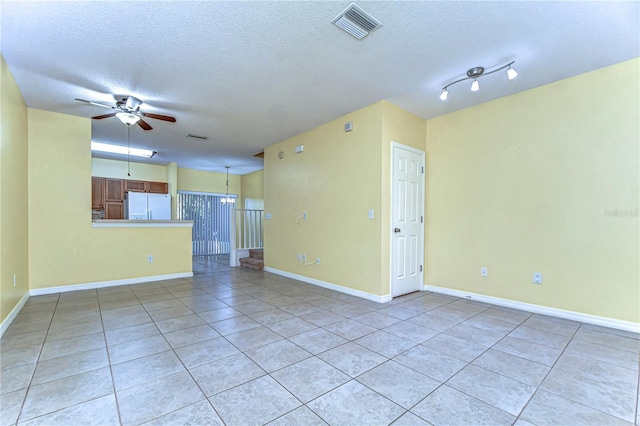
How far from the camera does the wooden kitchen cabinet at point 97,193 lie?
6438 millimetres

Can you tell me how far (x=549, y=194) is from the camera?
3.21 m

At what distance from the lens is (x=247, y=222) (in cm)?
759

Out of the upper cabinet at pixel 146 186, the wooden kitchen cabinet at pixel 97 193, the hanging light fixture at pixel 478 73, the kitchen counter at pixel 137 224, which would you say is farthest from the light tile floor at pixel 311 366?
the upper cabinet at pixel 146 186

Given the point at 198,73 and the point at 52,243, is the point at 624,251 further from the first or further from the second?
the point at 52,243

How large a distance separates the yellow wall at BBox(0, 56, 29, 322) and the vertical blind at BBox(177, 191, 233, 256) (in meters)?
4.43

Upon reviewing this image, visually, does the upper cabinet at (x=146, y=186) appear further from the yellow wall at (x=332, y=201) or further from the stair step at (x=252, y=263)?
the yellow wall at (x=332, y=201)

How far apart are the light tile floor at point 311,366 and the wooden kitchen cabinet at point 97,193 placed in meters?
3.58

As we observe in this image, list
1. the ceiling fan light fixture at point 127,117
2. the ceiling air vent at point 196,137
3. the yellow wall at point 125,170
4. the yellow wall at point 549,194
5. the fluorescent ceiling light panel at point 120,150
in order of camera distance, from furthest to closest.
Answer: the yellow wall at point 125,170
the fluorescent ceiling light panel at point 120,150
the ceiling air vent at point 196,137
the ceiling fan light fixture at point 127,117
the yellow wall at point 549,194

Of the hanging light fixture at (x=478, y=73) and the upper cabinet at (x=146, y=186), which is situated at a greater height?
the hanging light fixture at (x=478, y=73)

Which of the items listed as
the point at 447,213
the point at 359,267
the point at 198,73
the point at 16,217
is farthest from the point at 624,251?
the point at 16,217

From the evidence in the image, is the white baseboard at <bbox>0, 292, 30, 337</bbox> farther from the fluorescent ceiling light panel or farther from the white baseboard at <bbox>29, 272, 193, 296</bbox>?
the fluorescent ceiling light panel

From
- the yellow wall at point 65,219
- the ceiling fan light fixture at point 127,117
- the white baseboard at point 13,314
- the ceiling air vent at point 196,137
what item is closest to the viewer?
the white baseboard at point 13,314

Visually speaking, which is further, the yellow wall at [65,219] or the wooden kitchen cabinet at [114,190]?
the wooden kitchen cabinet at [114,190]

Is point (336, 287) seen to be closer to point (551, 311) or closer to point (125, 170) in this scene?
point (551, 311)
